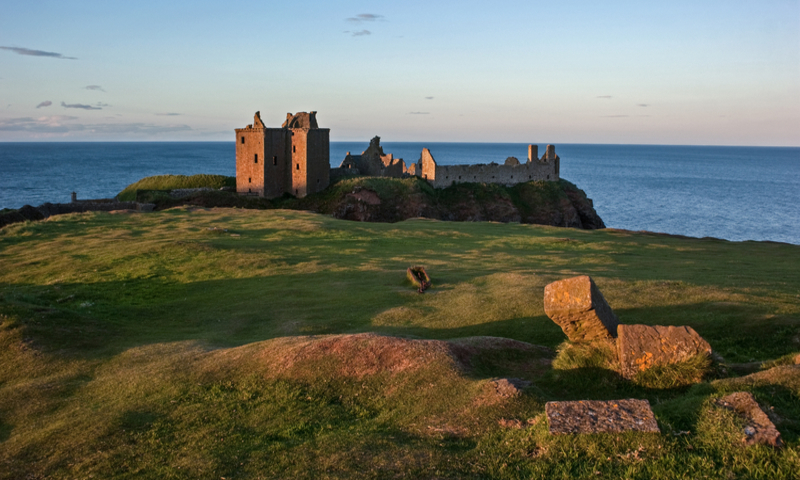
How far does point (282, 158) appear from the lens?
72500 mm

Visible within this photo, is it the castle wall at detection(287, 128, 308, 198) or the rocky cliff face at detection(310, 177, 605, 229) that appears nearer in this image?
the rocky cliff face at detection(310, 177, 605, 229)

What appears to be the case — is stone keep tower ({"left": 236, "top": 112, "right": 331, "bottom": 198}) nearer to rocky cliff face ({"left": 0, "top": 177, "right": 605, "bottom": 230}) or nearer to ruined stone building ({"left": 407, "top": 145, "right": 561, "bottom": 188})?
rocky cliff face ({"left": 0, "top": 177, "right": 605, "bottom": 230})

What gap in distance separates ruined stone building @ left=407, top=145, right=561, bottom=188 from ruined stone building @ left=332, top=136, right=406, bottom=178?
295 cm

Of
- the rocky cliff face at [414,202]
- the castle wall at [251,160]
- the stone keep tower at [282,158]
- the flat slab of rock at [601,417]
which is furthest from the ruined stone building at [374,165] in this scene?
the flat slab of rock at [601,417]

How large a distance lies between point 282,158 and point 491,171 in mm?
28893

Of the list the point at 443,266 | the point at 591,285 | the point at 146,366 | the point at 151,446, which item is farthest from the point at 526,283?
the point at 151,446

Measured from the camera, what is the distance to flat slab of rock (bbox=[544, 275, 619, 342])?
1315 centimetres

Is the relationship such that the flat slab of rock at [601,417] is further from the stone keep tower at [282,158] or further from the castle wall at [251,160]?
the castle wall at [251,160]

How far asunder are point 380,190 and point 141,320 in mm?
50015

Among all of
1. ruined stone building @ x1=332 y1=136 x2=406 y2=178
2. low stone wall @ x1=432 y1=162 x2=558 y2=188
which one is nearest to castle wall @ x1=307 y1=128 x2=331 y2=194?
ruined stone building @ x1=332 y1=136 x2=406 y2=178

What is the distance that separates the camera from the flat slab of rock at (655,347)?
12.1 meters

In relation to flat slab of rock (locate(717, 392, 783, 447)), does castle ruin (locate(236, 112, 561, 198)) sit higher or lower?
higher

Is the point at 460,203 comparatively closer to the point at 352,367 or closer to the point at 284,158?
the point at 284,158

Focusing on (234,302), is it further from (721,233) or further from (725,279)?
(721,233)
